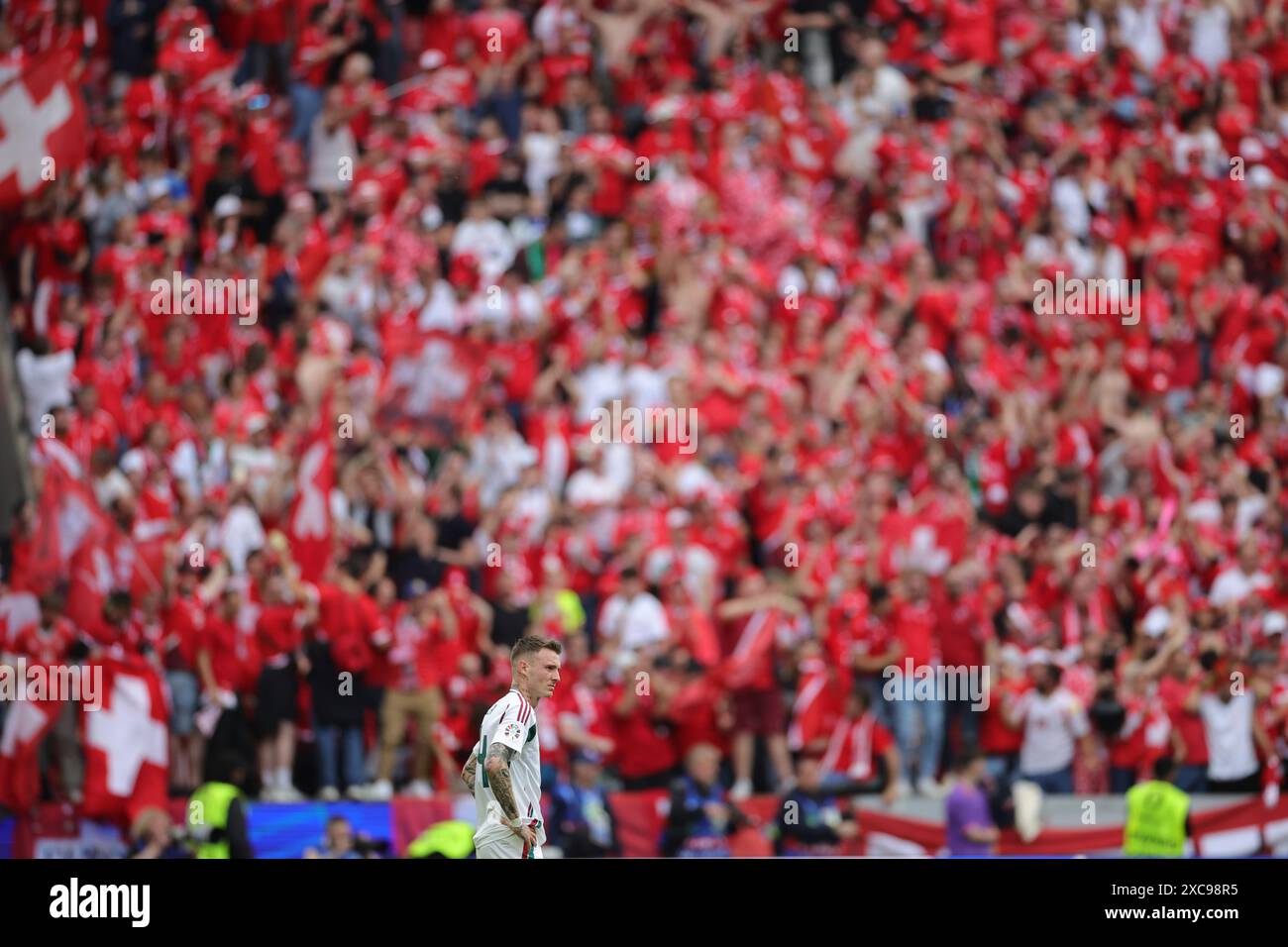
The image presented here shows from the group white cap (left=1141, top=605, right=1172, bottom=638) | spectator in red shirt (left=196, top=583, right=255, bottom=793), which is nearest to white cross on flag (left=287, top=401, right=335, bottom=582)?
spectator in red shirt (left=196, top=583, right=255, bottom=793)

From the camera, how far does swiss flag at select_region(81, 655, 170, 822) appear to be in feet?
47.4

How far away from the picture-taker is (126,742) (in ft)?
47.9

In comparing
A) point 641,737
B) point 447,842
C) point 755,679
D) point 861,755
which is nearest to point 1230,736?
point 861,755

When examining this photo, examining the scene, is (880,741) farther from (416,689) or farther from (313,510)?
(313,510)

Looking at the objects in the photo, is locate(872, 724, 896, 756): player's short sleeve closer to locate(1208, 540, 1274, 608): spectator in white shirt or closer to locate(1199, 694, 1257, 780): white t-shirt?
locate(1199, 694, 1257, 780): white t-shirt

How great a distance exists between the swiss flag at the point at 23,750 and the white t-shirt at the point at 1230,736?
23.2ft

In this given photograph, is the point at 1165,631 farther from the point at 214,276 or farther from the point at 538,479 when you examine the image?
the point at 214,276

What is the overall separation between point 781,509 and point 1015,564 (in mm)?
1584

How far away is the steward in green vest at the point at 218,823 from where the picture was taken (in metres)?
13.6

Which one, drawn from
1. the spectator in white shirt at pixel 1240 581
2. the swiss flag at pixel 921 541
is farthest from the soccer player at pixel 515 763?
the spectator in white shirt at pixel 1240 581

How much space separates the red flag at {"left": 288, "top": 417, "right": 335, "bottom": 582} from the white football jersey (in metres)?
6.31

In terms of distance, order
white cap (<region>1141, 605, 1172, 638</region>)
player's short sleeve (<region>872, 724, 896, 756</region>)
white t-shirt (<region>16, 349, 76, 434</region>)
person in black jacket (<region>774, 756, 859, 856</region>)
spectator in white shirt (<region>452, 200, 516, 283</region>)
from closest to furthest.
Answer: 1. person in black jacket (<region>774, 756, 859, 856</region>)
2. player's short sleeve (<region>872, 724, 896, 756</region>)
3. white cap (<region>1141, 605, 1172, 638</region>)
4. white t-shirt (<region>16, 349, 76, 434</region>)
5. spectator in white shirt (<region>452, 200, 516, 283</region>)

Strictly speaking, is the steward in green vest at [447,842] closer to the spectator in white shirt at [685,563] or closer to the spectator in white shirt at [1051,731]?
the spectator in white shirt at [685,563]
